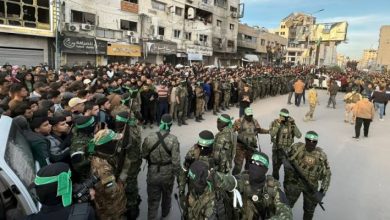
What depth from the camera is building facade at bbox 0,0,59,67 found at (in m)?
17.2

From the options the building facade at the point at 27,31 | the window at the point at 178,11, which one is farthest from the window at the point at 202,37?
the building facade at the point at 27,31

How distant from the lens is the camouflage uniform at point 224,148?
4648 millimetres

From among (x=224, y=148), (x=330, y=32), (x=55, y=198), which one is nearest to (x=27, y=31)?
(x=224, y=148)

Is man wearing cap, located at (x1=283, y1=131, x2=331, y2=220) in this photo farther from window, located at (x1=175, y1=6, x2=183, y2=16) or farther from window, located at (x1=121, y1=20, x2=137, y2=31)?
window, located at (x1=175, y1=6, x2=183, y2=16)

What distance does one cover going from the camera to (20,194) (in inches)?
95.8

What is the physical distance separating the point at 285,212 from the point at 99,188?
5.99 ft

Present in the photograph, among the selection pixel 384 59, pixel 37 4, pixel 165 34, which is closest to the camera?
pixel 37 4

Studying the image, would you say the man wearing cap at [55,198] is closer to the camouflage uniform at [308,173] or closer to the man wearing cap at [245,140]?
the camouflage uniform at [308,173]

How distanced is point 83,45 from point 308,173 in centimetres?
1949

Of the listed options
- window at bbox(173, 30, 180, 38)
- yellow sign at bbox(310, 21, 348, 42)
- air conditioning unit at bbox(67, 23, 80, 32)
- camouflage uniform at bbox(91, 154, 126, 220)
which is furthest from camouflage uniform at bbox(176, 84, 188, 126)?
yellow sign at bbox(310, 21, 348, 42)

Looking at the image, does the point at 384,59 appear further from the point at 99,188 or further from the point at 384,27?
the point at 99,188

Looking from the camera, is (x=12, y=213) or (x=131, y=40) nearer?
(x=12, y=213)

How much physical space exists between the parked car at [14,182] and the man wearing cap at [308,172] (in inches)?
134

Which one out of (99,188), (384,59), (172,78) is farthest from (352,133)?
(384,59)
